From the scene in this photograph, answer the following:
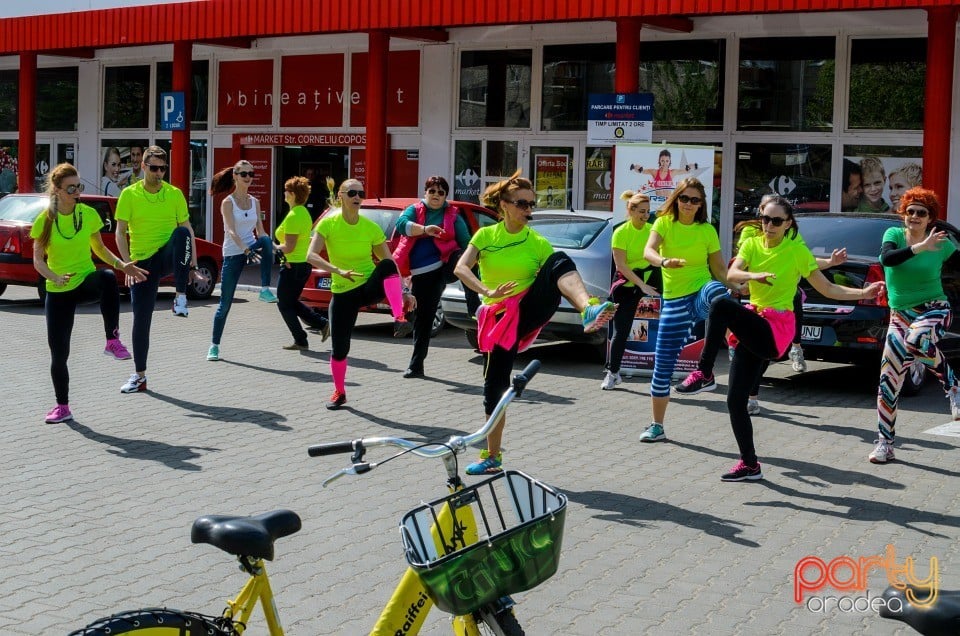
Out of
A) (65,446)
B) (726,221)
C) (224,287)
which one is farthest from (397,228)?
(726,221)

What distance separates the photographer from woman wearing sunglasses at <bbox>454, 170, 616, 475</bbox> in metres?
7.93

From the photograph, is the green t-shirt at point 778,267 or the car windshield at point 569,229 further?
the car windshield at point 569,229

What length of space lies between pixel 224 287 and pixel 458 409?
3707mm

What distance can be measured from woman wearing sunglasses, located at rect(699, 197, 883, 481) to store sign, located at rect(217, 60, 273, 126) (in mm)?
17163

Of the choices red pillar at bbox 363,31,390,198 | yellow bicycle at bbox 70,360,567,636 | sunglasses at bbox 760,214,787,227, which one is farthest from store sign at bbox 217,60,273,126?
yellow bicycle at bbox 70,360,567,636

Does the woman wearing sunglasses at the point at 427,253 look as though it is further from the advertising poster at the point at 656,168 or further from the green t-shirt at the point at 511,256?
the green t-shirt at the point at 511,256

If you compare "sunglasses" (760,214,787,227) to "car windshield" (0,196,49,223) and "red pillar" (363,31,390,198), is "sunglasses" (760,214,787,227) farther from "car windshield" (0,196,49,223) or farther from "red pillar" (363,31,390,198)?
"red pillar" (363,31,390,198)

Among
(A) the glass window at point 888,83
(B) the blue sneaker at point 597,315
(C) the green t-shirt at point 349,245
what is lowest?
(B) the blue sneaker at point 597,315

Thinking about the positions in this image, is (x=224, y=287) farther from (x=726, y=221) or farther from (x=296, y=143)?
(x=296, y=143)

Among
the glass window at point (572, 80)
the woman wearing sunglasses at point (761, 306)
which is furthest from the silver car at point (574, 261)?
the glass window at point (572, 80)

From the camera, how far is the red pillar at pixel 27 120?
25359mm

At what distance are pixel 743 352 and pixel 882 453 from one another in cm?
144

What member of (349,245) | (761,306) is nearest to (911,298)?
(761,306)

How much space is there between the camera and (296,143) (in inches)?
949
